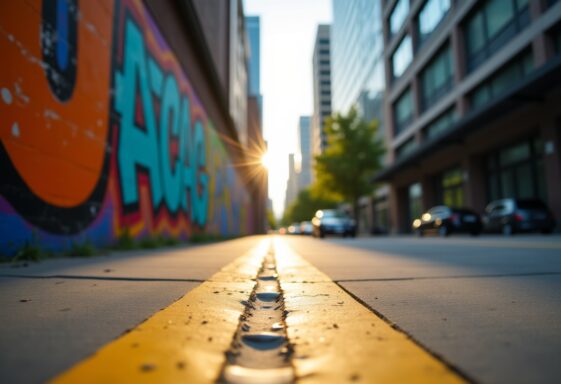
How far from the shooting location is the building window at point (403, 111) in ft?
90.7

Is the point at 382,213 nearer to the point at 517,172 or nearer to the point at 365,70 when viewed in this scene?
the point at 365,70

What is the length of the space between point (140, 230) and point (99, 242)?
1.68 meters

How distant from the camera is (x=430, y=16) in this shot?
77.4ft

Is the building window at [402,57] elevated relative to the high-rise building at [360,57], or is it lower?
lower

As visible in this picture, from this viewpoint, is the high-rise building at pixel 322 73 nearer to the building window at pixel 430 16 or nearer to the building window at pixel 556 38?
the building window at pixel 430 16

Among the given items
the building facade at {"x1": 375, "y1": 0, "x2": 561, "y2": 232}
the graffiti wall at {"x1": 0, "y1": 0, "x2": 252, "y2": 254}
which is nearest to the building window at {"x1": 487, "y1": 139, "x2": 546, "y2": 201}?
the building facade at {"x1": 375, "y1": 0, "x2": 561, "y2": 232}

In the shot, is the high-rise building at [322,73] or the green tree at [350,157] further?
the high-rise building at [322,73]

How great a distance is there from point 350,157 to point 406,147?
445 cm

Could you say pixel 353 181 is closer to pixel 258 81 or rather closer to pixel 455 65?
pixel 455 65

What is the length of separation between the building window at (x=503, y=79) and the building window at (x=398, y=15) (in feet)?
38.2

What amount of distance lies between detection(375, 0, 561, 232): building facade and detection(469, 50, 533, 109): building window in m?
0.04

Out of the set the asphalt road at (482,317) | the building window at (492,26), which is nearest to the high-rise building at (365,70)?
the building window at (492,26)

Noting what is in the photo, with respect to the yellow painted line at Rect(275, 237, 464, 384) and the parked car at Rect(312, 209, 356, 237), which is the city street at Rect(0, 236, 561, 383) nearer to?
the yellow painted line at Rect(275, 237, 464, 384)

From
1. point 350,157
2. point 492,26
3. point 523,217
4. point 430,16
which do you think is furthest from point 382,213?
point 523,217
